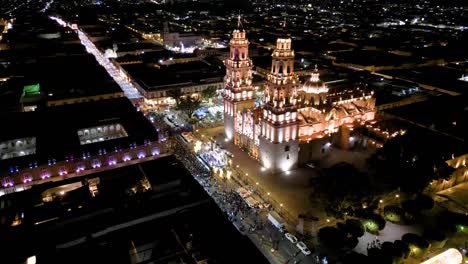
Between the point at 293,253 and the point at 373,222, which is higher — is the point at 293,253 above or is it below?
below

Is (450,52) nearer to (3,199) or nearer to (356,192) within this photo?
(356,192)

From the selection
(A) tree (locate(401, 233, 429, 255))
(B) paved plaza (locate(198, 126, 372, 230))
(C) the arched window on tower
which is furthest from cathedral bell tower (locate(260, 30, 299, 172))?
(A) tree (locate(401, 233, 429, 255))

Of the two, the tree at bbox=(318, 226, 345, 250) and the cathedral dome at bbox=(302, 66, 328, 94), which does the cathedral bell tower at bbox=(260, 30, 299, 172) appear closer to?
the cathedral dome at bbox=(302, 66, 328, 94)

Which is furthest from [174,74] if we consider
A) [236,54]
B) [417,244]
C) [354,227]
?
[417,244]

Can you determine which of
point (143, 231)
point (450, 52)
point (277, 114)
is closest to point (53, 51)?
point (277, 114)

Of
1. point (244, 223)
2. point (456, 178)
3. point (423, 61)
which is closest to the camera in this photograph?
point (244, 223)

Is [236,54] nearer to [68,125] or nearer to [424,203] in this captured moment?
[68,125]

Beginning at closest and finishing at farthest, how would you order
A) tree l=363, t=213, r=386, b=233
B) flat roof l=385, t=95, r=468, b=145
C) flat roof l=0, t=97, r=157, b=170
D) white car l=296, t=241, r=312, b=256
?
white car l=296, t=241, r=312, b=256, tree l=363, t=213, r=386, b=233, flat roof l=0, t=97, r=157, b=170, flat roof l=385, t=95, r=468, b=145
